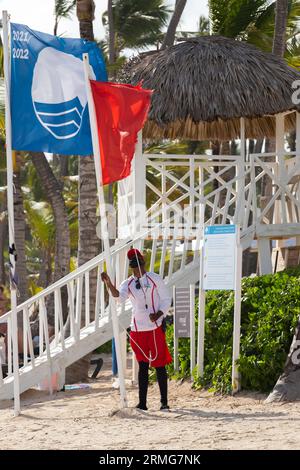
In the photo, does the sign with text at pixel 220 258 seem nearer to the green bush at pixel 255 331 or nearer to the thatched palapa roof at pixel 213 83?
the green bush at pixel 255 331

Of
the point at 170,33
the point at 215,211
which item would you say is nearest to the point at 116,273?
the point at 215,211

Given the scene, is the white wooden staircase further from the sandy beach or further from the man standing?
the man standing

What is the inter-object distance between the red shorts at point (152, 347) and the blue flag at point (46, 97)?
6.42ft

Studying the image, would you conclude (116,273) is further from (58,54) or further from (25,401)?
(58,54)

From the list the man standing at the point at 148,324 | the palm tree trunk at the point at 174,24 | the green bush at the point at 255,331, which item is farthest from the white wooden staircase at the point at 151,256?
the palm tree trunk at the point at 174,24

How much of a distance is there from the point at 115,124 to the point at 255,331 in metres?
2.75

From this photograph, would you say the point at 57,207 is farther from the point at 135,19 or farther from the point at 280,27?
the point at 135,19

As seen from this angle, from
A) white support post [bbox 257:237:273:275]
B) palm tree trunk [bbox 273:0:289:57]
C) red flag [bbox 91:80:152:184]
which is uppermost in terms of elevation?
palm tree trunk [bbox 273:0:289:57]

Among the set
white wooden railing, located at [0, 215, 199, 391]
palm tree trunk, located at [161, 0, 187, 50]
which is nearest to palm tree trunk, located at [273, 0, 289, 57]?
palm tree trunk, located at [161, 0, 187, 50]

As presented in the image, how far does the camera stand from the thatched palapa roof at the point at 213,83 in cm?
1428

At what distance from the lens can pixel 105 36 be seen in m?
38.8

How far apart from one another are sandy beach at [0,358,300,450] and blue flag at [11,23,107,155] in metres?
2.76

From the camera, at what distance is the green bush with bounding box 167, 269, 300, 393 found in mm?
11117

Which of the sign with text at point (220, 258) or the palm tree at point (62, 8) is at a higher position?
the palm tree at point (62, 8)
